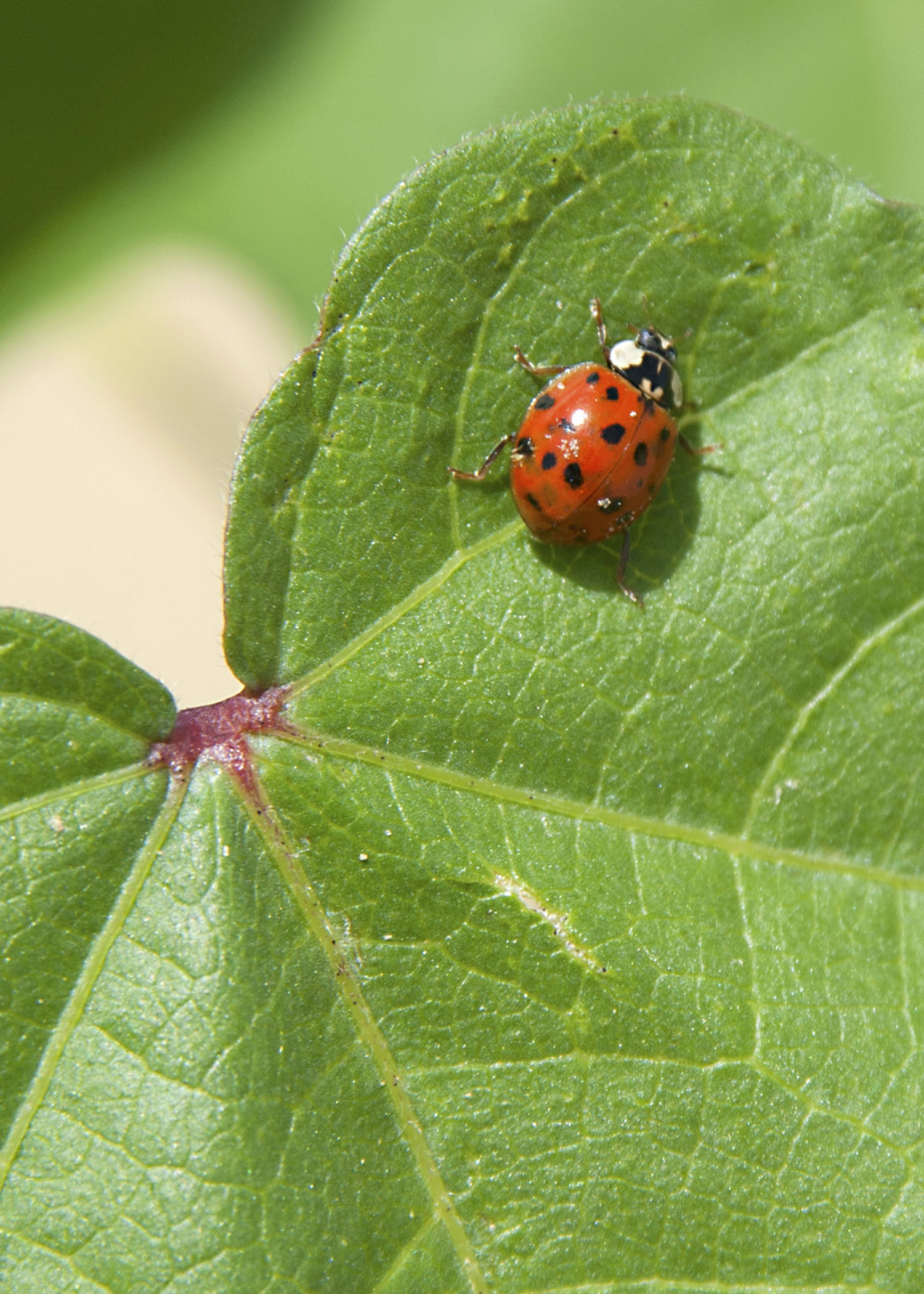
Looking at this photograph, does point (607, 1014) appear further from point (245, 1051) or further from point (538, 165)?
point (538, 165)

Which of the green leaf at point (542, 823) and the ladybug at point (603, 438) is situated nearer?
the green leaf at point (542, 823)

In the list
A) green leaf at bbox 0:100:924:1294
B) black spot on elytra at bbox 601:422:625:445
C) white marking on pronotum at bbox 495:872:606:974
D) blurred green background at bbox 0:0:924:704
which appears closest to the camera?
green leaf at bbox 0:100:924:1294

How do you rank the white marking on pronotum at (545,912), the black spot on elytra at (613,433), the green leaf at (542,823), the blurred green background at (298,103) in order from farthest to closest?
the blurred green background at (298,103) → the black spot on elytra at (613,433) → the white marking on pronotum at (545,912) → the green leaf at (542,823)

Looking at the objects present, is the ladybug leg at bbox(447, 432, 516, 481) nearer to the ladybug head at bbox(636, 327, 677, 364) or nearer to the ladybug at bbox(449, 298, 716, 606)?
the ladybug at bbox(449, 298, 716, 606)

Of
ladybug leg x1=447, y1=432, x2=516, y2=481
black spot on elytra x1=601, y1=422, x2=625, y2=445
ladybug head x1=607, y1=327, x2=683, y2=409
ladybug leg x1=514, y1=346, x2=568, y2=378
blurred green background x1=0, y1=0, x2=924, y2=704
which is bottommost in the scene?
ladybug leg x1=447, y1=432, x2=516, y2=481

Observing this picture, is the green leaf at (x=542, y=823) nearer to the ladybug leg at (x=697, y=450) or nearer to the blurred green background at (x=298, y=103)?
the ladybug leg at (x=697, y=450)

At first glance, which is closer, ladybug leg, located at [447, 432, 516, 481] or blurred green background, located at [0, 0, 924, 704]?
ladybug leg, located at [447, 432, 516, 481]

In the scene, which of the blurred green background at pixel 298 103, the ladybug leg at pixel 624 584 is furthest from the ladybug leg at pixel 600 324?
the blurred green background at pixel 298 103

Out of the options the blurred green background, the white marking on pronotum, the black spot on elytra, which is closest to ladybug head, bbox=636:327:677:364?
the black spot on elytra

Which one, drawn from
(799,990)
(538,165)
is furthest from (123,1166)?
(538,165)
